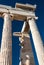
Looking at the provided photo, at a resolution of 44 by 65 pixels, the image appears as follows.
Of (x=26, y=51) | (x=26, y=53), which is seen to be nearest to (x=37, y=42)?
(x=26, y=53)

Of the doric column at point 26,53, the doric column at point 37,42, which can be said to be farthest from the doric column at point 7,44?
the doric column at point 26,53

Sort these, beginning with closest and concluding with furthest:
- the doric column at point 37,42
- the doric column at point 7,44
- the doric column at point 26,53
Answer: the doric column at point 7,44 → the doric column at point 37,42 → the doric column at point 26,53

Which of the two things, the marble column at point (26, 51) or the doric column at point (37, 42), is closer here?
the doric column at point (37, 42)

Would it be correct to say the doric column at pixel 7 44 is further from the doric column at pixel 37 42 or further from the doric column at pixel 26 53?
the doric column at pixel 26 53

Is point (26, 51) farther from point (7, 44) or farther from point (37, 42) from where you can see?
point (7, 44)

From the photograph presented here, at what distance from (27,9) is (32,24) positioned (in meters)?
3.83

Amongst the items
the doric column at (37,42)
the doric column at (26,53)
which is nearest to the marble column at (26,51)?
the doric column at (26,53)

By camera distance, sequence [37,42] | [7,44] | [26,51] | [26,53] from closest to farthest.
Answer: [7,44], [37,42], [26,53], [26,51]

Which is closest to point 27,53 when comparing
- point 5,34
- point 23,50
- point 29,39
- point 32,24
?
point 23,50

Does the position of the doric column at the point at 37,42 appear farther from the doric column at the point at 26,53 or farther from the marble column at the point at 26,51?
the doric column at the point at 26,53

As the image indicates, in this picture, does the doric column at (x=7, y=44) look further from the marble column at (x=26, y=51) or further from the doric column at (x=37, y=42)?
the marble column at (x=26, y=51)

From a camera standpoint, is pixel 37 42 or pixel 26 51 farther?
pixel 26 51

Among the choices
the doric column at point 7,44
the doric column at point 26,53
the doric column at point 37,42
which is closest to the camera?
the doric column at point 7,44

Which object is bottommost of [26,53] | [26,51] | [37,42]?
[26,53]
